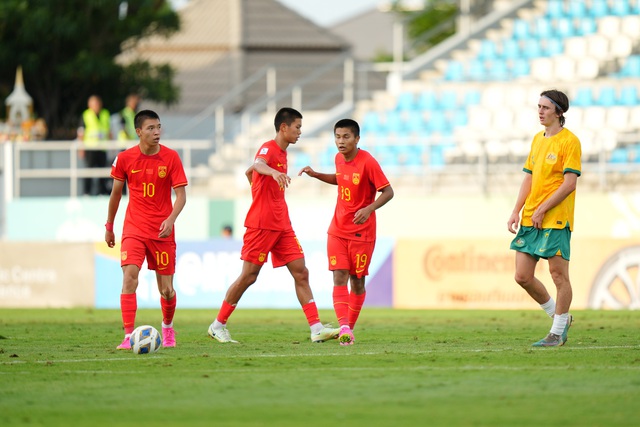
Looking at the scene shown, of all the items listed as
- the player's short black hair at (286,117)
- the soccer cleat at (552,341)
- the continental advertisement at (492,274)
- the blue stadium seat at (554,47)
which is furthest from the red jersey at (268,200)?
the blue stadium seat at (554,47)

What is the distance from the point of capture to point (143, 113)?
11523mm

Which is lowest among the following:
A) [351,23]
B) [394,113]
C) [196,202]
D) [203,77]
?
[196,202]

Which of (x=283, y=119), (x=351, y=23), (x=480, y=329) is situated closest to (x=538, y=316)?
(x=480, y=329)

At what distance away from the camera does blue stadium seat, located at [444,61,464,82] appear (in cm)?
2930

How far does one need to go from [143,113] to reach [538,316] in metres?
7.76

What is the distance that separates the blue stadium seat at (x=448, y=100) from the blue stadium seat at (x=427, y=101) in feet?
0.44

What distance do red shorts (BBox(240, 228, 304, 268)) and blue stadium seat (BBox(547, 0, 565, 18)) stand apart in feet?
65.4

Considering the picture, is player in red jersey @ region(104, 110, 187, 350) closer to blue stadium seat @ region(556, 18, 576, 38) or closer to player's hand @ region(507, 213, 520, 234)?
player's hand @ region(507, 213, 520, 234)

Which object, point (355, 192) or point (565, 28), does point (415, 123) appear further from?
point (355, 192)

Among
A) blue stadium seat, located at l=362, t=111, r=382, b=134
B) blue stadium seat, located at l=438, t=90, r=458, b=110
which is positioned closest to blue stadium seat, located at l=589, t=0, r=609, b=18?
blue stadium seat, located at l=438, t=90, r=458, b=110

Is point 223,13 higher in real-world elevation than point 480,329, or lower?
higher

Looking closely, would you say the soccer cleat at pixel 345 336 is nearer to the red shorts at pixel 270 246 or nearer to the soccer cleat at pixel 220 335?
the red shorts at pixel 270 246

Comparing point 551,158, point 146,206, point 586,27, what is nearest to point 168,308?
point 146,206

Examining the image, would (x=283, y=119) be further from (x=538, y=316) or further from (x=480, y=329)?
(x=538, y=316)
